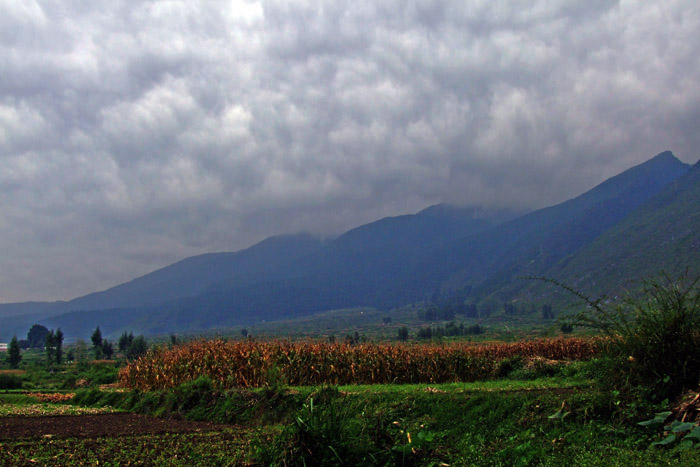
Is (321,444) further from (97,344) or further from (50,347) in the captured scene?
(97,344)

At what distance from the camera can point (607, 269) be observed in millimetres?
153500

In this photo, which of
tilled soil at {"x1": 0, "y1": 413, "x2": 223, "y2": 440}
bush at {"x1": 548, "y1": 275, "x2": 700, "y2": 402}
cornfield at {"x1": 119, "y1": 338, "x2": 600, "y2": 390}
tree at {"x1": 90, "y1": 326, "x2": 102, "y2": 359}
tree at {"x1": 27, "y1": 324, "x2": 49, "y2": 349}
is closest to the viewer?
bush at {"x1": 548, "y1": 275, "x2": 700, "y2": 402}

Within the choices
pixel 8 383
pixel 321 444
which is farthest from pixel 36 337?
pixel 321 444

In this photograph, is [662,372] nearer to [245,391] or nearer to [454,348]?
[245,391]

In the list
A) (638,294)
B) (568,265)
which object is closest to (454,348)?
(638,294)

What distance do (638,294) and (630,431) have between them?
4.63 m

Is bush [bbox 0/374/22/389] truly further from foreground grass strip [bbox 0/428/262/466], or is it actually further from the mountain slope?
the mountain slope

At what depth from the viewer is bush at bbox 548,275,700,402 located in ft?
30.3

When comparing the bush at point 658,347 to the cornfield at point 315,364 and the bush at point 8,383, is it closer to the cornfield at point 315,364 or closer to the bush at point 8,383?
the cornfield at point 315,364

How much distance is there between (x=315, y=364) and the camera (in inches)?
864

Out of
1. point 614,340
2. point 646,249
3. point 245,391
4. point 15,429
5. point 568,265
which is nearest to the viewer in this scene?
Result: point 614,340

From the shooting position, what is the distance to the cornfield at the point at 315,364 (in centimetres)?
A: 2158

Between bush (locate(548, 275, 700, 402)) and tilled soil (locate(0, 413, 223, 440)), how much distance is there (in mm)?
10065

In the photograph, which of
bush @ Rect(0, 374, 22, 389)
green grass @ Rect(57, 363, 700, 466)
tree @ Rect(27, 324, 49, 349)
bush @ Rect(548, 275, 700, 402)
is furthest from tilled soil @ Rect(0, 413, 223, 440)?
tree @ Rect(27, 324, 49, 349)
